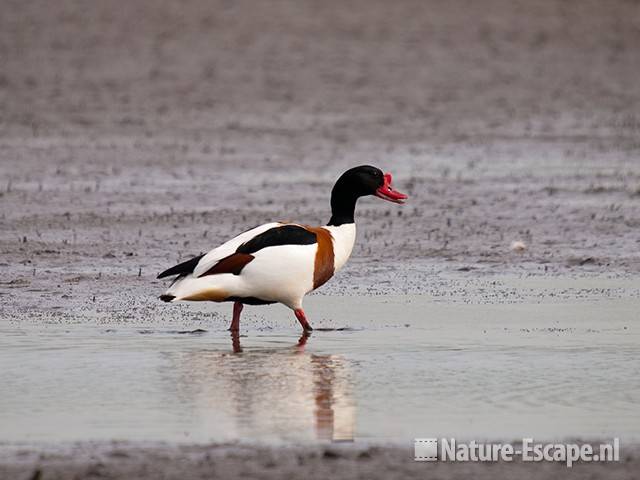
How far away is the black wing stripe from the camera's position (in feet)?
31.3

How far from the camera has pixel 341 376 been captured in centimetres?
820

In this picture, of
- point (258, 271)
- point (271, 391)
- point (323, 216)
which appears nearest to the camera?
point (271, 391)

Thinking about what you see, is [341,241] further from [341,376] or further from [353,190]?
[341,376]

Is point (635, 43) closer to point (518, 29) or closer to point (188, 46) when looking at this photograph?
point (518, 29)

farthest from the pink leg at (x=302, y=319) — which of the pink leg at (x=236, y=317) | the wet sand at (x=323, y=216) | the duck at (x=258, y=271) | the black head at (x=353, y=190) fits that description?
the black head at (x=353, y=190)

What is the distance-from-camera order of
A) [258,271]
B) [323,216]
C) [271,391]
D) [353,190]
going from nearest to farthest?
[271,391]
[258,271]
[353,190]
[323,216]

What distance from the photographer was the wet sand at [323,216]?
7.23 m

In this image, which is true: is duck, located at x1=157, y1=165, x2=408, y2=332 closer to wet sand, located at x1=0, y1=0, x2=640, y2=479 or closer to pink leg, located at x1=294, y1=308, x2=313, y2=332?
pink leg, located at x1=294, y1=308, x2=313, y2=332

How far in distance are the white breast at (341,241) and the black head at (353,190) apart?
0.07 m

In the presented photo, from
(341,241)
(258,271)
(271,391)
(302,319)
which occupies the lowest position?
(271,391)

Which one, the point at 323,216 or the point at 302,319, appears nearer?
the point at 302,319

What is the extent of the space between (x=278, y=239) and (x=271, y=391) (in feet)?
6.40

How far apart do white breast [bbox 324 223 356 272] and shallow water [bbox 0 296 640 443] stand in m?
0.36

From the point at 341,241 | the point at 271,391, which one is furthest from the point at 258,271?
the point at 271,391
